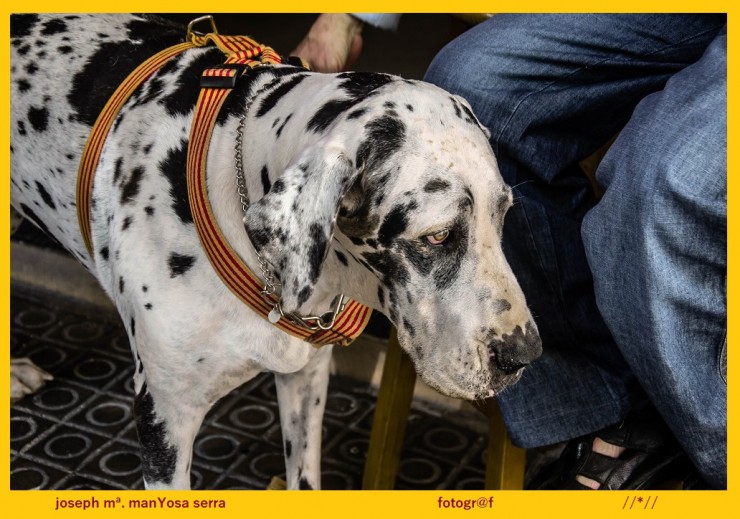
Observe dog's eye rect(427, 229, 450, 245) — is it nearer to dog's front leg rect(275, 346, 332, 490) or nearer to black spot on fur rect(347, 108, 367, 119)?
black spot on fur rect(347, 108, 367, 119)

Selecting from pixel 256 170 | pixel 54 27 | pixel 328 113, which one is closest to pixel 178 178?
pixel 256 170

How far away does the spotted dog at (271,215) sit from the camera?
1795mm

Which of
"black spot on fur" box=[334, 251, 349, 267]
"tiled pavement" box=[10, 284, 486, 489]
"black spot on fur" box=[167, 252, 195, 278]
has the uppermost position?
"black spot on fur" box=[334, 251, 349, 267]

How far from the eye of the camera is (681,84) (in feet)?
6.96

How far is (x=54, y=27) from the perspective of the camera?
2.42 metres

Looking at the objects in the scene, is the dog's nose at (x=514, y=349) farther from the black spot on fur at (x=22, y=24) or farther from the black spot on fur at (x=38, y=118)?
the black spot on fur at (x=22, y=24)

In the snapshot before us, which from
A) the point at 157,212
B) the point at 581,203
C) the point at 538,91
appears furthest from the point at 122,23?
the point at 581,203

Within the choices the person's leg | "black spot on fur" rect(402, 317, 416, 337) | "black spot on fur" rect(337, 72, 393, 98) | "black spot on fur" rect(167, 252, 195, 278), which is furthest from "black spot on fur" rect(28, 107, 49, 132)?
the person's leg

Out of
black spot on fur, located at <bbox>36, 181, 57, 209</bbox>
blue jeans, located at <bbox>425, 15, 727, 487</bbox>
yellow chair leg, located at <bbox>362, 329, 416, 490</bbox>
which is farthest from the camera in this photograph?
yellow chair leg, located at <bbox>362, 329, 416, 490</bbox>

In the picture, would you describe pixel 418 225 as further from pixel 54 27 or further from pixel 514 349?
pixel 54 27

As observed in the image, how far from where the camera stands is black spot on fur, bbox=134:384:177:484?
7.08 feet

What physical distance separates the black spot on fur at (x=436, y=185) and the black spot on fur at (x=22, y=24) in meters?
1.20

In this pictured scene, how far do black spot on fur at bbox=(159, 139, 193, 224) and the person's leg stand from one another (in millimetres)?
878

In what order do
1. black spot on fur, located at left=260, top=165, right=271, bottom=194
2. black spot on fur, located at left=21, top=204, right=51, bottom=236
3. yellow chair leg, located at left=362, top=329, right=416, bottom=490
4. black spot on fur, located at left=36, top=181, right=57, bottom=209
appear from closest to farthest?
black spot on fur, located at left=260, top=165, right=271, bottom=194 < black spot on fur, located at left=36, top=181, right=57, bottom=209 < black spot on fur, located at left=21, top=204, right=51, bottom=236 < yellow chair leg, located at left=362, top=329, right=416, bottom=490
